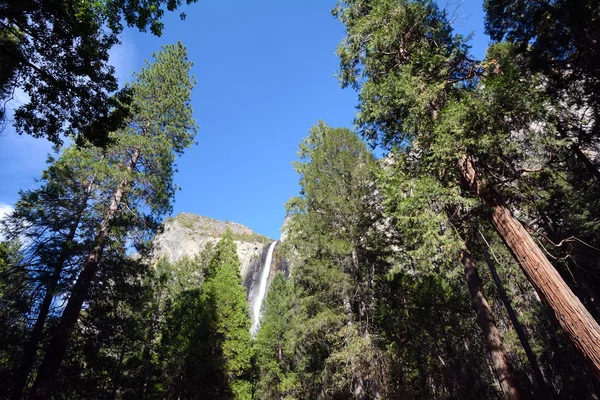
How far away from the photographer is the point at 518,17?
727 centimetres

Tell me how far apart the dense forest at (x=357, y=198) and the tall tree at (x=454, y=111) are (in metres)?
0.04

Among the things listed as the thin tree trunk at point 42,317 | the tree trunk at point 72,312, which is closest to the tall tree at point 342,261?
the tree trunk at point 72,312

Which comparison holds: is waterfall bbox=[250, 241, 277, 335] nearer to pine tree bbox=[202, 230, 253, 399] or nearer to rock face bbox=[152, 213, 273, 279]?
rock face bbox=[152, 213, 273, 279]

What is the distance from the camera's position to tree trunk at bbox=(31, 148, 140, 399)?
301 inches

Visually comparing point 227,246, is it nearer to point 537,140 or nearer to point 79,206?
point 79,206

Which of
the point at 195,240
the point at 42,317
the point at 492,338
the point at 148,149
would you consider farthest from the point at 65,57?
the point at 195,240

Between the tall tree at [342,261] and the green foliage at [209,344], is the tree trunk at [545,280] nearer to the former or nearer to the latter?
the tall tree at [342,261]

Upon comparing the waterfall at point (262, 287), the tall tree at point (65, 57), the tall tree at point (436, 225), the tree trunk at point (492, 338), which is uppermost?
the waterfall at point (262, 287)

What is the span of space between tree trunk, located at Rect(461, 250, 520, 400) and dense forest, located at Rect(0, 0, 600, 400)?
0.05 meters

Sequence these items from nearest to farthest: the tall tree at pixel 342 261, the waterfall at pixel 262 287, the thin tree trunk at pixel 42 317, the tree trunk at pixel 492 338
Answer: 1. the tree trunk at pixel 492 338
2. the thin tree trunk at pixel 42 317
3. the tall tree at pixel 342 261
4. the waterfall at pixel 262 287

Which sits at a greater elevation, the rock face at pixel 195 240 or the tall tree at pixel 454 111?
the rock face at pixel 195 240

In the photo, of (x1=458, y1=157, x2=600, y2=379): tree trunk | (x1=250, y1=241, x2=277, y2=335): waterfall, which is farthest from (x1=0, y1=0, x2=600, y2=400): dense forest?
(x1=250, y1=241, x2=277, y2=335): waterfall

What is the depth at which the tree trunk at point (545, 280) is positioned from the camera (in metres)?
A: 4.11

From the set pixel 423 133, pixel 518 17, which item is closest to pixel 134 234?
pixel 423 133
